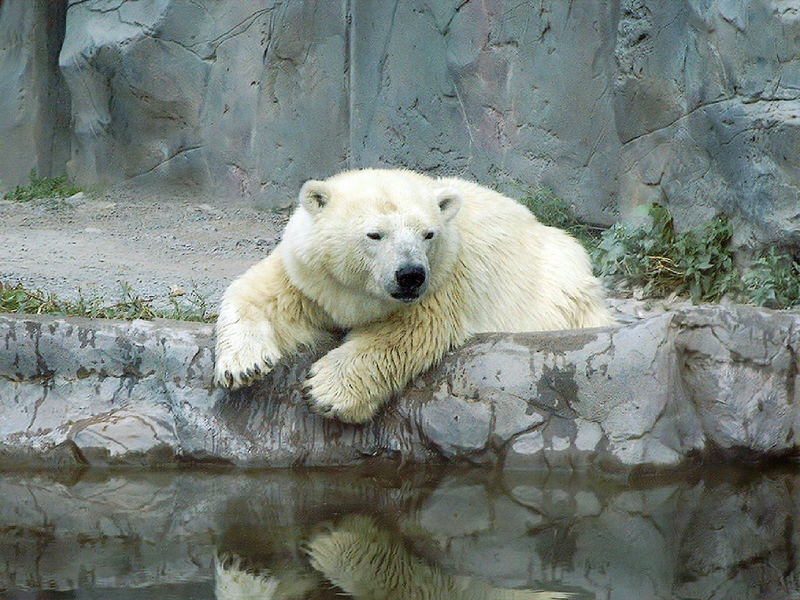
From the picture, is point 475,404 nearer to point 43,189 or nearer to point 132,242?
point 132,242

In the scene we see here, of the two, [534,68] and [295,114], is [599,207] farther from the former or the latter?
[295,114]

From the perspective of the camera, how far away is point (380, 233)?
4344 mm

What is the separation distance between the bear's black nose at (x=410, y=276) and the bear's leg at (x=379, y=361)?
346 millimetres

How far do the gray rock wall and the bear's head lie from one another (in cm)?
276

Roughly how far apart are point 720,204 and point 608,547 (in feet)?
12.9

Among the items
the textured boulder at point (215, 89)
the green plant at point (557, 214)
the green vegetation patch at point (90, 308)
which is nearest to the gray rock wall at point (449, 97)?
the textured boulder at point (215, 89)

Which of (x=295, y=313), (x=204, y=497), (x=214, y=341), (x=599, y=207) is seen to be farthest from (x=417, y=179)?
(x=599, y=207)

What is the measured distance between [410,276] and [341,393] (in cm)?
61

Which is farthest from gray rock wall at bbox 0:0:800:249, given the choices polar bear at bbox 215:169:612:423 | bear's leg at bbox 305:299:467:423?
bear's leg at bbox 305:299:467:423

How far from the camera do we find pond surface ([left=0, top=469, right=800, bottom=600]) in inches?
126

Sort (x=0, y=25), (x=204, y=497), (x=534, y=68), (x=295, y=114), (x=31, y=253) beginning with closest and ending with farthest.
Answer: (x=204, y=497), (x=31, y=253), (x=534, y=68), (x=295, y=114), (x=0, y=25)

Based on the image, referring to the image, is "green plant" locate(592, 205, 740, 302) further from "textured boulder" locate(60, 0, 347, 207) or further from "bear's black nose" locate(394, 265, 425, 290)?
"textured boulder" locate(60, 0, 347, 207)

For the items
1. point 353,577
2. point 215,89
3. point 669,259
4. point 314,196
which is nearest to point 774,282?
point 669,259

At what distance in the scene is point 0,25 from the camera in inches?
439
